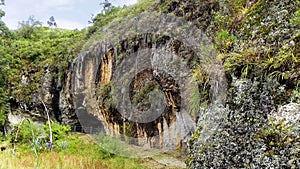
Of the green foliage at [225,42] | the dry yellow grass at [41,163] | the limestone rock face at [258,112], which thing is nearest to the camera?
the limestone rock face at [258,112]

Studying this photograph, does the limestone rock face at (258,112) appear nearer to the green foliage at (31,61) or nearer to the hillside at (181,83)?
the hillside at (181,83)

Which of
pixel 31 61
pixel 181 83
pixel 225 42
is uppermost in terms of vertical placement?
pixel 31 61

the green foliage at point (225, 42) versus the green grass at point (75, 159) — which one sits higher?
the green foliage at point (225, 42)

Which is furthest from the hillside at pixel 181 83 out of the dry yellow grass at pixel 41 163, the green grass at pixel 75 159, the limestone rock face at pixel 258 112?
the dry yellow grass at pixel 41 163

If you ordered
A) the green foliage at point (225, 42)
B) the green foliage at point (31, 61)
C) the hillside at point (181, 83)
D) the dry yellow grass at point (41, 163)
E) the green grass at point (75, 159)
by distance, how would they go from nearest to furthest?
the hillside at point (181, 83) → the green foliage at point (225, 42) → the dry yellow grass at point (41, 163) → the green grass at point (75, 159) → the green foliage at point (31, 61)

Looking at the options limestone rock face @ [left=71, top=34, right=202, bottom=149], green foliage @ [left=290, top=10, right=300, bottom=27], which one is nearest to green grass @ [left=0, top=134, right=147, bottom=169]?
limestone rock face @ [left=71, top=34, right=202, bottom=149]

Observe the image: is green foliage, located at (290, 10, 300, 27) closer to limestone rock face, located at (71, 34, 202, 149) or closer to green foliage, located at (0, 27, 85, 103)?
limestone rock face, located at (71, 34, 202, 149)

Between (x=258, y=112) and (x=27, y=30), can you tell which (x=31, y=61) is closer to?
(x=27, y=30)

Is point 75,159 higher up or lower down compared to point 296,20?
lower down

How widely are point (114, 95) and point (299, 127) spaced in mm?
9545

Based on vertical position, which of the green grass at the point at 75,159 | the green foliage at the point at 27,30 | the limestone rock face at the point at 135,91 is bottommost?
the green grass at the point at 75,159

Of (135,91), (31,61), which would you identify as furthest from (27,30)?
(135,91)

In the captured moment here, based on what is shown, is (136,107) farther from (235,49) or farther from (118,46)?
(235,49)

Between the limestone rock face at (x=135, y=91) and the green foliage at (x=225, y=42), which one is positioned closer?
the green foliage at (x=225, y=42)
